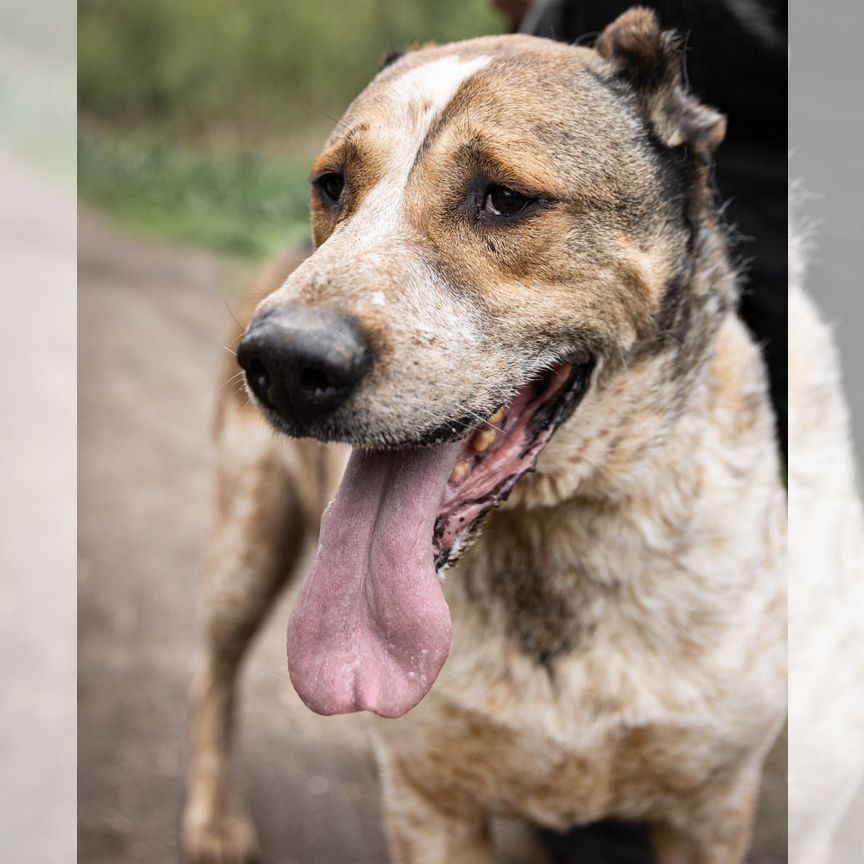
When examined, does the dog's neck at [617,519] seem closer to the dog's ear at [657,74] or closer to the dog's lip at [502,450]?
the dog's lip at [502,450]

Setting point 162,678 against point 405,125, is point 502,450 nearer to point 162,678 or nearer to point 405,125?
point 405,125

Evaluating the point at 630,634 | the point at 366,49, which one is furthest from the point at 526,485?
the point at 366,49

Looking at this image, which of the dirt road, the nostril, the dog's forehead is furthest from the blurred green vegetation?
the nostril

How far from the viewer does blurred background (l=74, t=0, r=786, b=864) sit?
3.81 metres

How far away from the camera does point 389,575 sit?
1971 mm

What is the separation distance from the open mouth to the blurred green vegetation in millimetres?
13394

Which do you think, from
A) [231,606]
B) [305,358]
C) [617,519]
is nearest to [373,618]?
[305,358]

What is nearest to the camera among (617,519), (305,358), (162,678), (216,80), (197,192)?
(305,358)

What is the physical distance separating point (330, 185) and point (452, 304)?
1.59 feet

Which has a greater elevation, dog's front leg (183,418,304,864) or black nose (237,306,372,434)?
black nose (237,306,372,434)

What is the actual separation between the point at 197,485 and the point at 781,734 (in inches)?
169
